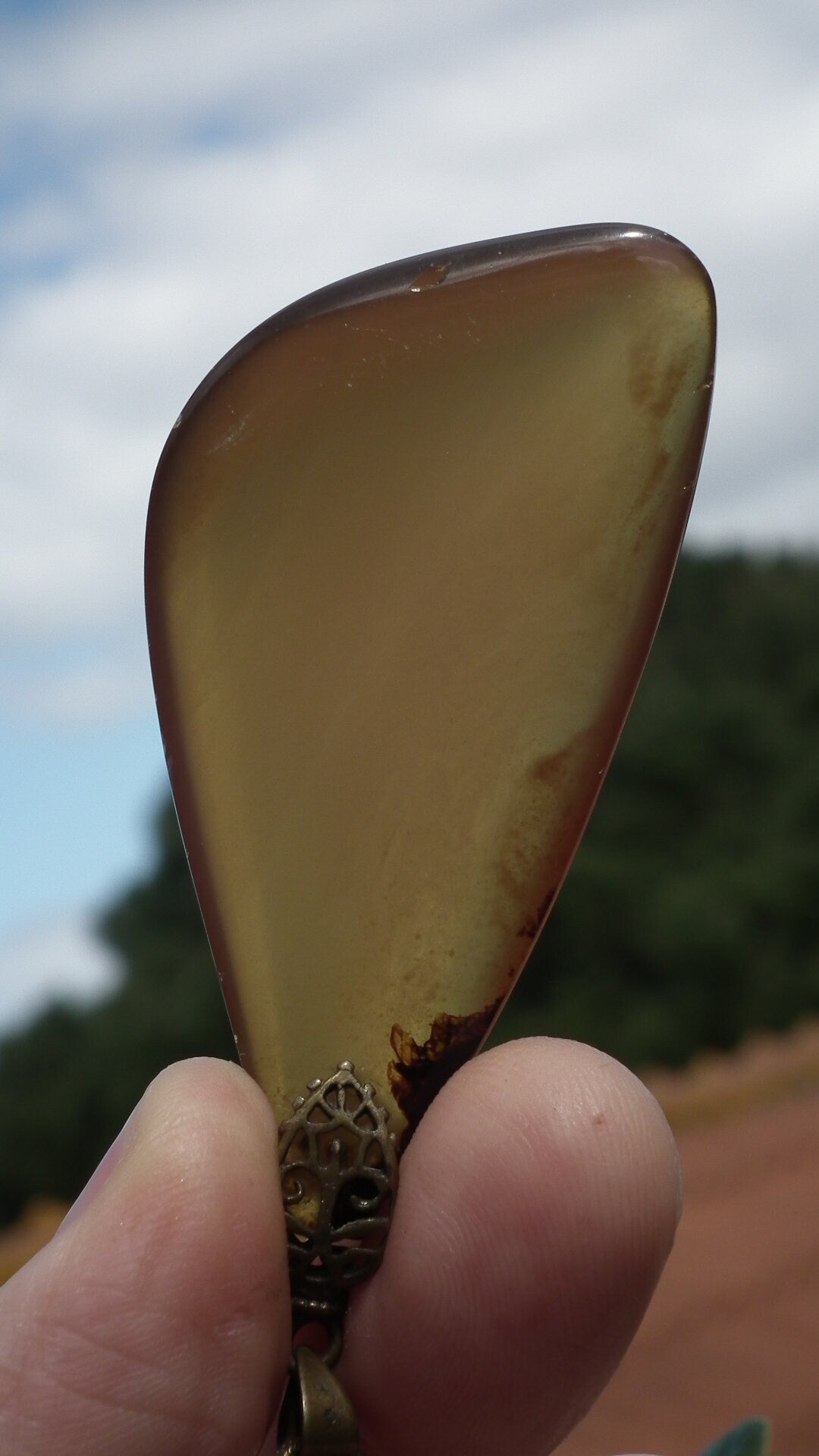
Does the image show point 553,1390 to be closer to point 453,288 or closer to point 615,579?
point 615,579

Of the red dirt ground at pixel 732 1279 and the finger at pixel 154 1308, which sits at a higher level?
the finger at pixel 154 1308

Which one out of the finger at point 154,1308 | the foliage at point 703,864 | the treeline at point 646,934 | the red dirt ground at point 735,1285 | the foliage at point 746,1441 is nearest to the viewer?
the finger at point 154,1308

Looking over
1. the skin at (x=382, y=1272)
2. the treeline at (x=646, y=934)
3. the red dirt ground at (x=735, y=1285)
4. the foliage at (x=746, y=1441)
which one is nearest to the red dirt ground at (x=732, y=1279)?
the red dirt ground at (x=735, y=1285)

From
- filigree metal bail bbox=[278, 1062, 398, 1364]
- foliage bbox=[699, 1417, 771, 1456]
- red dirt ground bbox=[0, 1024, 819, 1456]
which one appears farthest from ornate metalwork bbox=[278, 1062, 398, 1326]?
red dirt ground bbox=[0, 1024, 819, 1456]

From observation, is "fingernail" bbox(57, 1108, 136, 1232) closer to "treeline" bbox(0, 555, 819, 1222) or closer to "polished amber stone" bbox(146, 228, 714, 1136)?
"polished amber stone" bbox(146, 228, 714, 1136)

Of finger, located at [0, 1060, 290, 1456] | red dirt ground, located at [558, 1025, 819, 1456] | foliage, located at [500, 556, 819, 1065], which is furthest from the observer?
foliage, located at [500, 556, 819, 1065]

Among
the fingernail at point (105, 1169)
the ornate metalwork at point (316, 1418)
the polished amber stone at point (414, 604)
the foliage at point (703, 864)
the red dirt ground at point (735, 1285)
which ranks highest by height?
the polished amber stone at point (414, 604)

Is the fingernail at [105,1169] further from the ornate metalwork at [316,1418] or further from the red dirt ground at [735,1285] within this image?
the red dirt ground at [735,1285]

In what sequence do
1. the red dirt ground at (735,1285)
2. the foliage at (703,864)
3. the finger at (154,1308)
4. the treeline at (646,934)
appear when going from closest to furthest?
the finger at (154,1308) < the red dirt ground at (735,1285) < the treeline at (646,934) < the foliage at (703,864)
